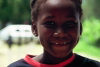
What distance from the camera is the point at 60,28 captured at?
1774 mm

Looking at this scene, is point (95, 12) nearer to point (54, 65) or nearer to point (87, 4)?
point (87, 4)

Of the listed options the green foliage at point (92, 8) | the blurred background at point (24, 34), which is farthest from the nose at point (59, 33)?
the green foliage at point (92, 8)

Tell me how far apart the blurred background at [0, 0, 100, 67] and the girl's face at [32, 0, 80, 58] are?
5278 millimetres

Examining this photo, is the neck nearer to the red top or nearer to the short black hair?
the red top

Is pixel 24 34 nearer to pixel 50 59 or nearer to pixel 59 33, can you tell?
pixel 50 59

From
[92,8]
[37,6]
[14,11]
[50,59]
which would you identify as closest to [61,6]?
[37,6]

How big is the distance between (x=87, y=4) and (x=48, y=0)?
19008 mm

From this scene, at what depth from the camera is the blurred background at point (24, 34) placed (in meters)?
10.2

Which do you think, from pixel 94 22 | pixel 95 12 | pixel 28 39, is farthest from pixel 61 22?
pixel 95 12

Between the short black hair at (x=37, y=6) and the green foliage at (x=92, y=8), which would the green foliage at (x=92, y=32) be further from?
the short black hair at (x=37, y=6)

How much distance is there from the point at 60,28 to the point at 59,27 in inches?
0.4

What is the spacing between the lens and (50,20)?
1813 mm

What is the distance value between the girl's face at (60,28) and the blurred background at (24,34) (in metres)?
5.28

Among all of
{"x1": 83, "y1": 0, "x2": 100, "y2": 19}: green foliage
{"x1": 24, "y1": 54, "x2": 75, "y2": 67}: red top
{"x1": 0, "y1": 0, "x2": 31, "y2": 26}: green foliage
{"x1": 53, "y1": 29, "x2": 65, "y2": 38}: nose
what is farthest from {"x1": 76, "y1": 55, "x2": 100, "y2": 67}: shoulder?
{"x1": 0, "y1": 0, "x2": 31, "y2": 26}: green foliage
